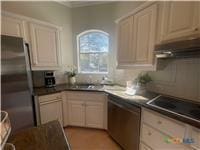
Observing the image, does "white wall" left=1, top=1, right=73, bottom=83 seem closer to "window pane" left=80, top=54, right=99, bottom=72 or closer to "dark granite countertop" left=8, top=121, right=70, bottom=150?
"window pane" left=80, top=54, right=99, bottom=72

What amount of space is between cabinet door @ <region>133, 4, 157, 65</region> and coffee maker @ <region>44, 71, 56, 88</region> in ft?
6.08

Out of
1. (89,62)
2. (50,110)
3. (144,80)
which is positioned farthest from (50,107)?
(144,80)

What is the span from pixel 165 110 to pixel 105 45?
2.15 meters

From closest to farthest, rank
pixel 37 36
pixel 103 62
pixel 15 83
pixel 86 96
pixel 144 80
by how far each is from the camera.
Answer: pixel 15 83 < pixel 144 80 < pixel 37 36 < pixel 86 96 < pixel 103 62

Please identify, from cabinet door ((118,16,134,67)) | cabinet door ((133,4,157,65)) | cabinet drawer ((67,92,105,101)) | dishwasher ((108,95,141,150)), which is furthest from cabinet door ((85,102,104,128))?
cabinet door ((133,4,157,65))

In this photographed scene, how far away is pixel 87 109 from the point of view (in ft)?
8.30

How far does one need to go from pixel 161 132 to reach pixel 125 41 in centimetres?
151

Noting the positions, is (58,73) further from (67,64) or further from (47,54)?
(47,54)

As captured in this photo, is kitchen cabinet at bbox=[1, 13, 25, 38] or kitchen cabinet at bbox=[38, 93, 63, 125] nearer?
kitchen cabinet at bbox=[1, 13, 25, 38]

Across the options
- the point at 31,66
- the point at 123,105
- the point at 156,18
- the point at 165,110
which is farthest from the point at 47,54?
the point at 165,110

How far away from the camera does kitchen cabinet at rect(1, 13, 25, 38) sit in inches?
73.2

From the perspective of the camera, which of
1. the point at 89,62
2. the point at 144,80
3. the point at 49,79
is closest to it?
the point at 144,80

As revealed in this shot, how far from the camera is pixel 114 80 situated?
117 inches

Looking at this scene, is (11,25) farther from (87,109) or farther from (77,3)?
(87,109)
